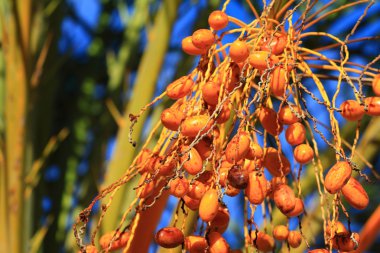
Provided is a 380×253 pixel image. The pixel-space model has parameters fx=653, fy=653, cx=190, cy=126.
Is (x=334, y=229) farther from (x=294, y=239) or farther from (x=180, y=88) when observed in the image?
(x=180, y=88)

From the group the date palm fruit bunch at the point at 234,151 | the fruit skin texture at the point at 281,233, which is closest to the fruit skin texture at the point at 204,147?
the date palm fruit bunch at the point at 234,151

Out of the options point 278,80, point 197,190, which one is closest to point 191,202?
point 197,190

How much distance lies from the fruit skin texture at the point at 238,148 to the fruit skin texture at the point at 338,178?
7cm

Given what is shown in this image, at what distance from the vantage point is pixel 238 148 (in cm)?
52

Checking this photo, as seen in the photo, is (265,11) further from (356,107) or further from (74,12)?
(74,12)

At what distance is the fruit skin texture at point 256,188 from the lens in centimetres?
53

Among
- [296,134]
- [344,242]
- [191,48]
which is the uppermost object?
[191,48]

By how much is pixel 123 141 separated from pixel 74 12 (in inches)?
33.2

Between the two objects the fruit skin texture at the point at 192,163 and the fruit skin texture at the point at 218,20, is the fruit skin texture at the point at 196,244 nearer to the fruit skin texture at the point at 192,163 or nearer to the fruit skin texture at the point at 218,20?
the fruit skin texture at the point at 192,163

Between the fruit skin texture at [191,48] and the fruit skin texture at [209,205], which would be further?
the fruit skin texture at [191,48]

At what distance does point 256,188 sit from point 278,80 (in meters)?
0.10

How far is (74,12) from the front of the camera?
5.74 feet

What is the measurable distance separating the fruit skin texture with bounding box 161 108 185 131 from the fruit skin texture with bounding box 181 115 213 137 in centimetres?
2

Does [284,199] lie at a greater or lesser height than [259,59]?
lesser
